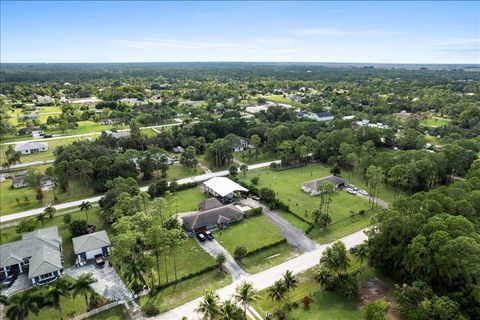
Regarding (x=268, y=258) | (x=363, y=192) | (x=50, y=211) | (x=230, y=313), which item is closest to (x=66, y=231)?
(x=50, y=211)

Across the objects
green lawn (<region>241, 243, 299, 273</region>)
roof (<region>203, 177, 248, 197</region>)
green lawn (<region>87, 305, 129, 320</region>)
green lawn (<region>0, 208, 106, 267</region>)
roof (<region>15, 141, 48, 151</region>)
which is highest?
roof (<region>15, 141, 48, 151</region>)

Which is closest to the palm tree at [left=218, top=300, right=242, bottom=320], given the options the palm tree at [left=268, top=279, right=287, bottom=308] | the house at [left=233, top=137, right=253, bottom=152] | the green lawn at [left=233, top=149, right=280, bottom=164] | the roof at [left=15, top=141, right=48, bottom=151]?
the palm tree at [left=268, top=279, right=287, bottom=308]

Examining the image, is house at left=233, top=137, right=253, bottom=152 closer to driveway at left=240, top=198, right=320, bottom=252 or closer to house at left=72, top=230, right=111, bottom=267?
driveway at left=240, top=198, right=320, bottom=252

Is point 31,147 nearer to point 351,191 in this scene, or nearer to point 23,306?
point 23,306

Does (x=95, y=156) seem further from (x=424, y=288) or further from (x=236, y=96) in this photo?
(x=236, y=96)

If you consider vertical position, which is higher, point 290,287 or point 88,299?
point 290,287

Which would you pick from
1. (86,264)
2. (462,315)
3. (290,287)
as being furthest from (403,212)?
(86,264)
